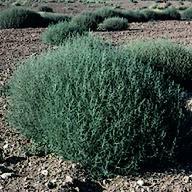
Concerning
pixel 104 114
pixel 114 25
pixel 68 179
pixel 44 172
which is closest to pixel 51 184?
pixel 68 179

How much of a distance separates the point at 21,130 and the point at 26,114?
38 cm

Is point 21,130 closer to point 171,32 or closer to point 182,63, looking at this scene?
point 182,63

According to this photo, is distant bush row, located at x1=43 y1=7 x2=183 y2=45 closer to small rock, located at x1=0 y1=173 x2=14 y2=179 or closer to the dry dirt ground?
the dry dirt ground

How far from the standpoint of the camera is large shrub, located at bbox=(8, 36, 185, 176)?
5.92m

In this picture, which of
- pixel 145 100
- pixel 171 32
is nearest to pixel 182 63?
pixel 145 100

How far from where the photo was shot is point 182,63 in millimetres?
10891

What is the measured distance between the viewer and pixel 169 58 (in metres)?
10.9

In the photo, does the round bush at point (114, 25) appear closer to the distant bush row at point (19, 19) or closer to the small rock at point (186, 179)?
the distant bush row at point (19, 19)

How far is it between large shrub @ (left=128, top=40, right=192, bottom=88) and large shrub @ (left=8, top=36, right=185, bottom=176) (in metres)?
3.75

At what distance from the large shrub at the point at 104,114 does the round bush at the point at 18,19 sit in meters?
14.8

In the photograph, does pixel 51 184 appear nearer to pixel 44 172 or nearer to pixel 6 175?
pixel 44 172

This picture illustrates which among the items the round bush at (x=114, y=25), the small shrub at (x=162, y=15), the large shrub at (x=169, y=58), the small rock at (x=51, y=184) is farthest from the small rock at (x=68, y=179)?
the small shrub at (x=162, y=15)

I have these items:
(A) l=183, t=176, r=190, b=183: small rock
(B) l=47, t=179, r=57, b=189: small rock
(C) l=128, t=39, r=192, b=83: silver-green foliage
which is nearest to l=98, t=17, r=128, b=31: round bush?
(C) l=128, t=39, r=192, b=83: silver-green foliage

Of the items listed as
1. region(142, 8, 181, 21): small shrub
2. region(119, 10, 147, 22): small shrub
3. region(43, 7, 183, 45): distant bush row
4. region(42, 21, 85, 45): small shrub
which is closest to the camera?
region(42, 21, 85, 45): small shrub
